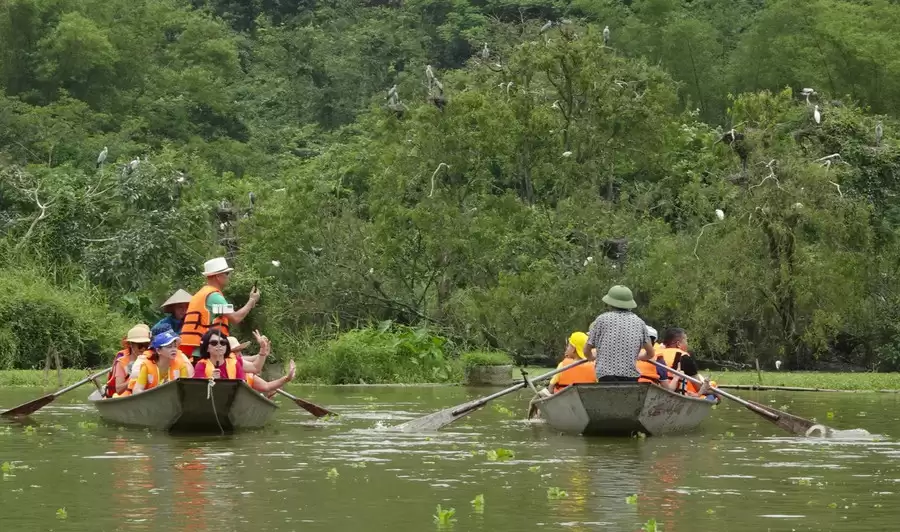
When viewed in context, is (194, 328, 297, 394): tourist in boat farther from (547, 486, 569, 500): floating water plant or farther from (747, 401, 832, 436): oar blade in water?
(547, 486, 569, 500): floating water plant

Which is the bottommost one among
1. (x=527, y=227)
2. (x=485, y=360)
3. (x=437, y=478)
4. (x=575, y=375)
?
(x=437, y=478)

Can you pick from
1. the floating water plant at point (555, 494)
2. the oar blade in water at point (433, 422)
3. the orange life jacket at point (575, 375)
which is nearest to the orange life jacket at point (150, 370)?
the oar blade in water at point (433, 422)

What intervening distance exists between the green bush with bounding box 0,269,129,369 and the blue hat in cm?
1447

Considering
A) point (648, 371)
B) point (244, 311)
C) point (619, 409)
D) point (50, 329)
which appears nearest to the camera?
point (619, 409)

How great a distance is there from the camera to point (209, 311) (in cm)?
1852

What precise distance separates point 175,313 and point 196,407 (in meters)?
1.74

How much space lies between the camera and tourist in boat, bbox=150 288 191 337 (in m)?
19.4

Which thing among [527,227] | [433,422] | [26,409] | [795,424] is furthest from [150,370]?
[527,227]

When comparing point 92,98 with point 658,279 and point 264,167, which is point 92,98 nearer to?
point 264,167

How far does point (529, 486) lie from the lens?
13.4m

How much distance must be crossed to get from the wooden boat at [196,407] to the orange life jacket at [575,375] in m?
3.31

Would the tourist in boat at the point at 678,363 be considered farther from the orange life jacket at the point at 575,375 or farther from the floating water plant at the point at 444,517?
the floating water plant at the point at 444,517

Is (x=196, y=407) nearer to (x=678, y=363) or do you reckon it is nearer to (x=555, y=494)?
(x=678, y=363)

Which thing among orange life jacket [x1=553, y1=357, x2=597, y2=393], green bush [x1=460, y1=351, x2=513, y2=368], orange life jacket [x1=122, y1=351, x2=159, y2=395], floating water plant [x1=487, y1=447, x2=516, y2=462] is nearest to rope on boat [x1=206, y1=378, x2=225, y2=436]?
orange life jacket [x1=122, y1=351, x2=159, y2=395]
